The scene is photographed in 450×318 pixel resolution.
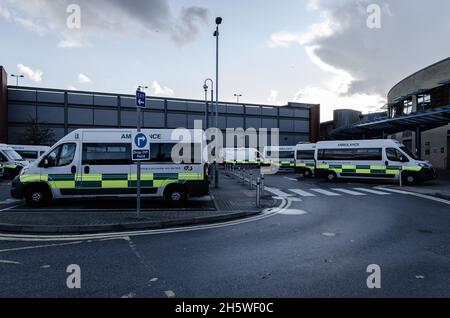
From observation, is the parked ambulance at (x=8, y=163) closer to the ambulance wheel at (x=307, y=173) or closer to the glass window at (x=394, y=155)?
the ambulance wheel at (x=307, y=173)

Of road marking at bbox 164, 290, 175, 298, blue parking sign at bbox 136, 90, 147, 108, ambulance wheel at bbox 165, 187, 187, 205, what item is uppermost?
blue parking sign at bbox 136, 90, 147, 108

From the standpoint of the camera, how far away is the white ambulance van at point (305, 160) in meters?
23.4

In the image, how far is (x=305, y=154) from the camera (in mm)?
24359

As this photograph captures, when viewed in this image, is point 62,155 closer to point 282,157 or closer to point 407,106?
point 282,157

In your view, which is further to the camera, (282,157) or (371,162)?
(282,157)

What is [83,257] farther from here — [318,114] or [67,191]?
[318,114]

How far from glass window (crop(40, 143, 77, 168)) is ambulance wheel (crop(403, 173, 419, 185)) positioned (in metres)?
16.3

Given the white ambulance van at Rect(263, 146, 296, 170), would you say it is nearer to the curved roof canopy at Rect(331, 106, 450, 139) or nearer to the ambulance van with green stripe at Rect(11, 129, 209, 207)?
the curved roof canopy at Rect(331, 106, 450, 139)

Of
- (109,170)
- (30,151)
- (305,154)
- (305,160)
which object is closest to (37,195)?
(109,170)

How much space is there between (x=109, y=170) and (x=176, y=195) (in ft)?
7.29

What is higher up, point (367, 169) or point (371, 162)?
point (371, 162)

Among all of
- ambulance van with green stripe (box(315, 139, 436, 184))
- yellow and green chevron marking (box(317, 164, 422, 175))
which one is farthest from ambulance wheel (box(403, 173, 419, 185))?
yellow and green chevron marking (box(317, 164, 422, 175))

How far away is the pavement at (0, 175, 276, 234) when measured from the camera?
688cm
